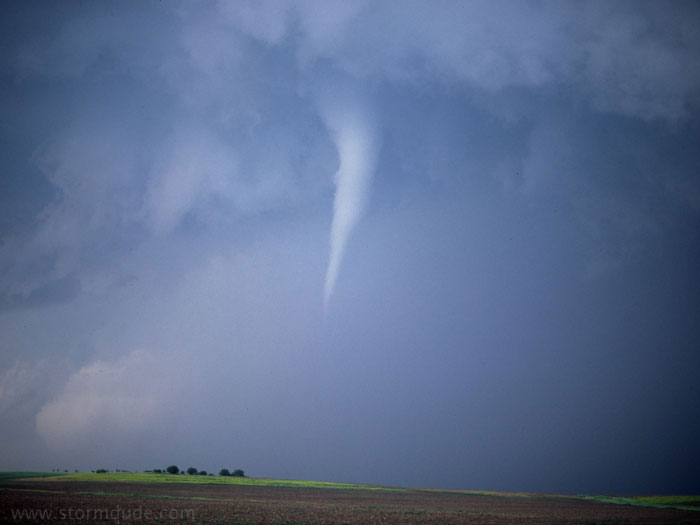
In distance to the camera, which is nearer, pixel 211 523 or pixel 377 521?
pixel 211 523

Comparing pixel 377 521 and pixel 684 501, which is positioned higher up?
pixel 377 521

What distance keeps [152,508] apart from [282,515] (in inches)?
430

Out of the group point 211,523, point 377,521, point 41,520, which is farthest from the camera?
point 377,521

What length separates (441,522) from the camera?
3216cm

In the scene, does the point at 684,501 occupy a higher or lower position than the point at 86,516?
lower

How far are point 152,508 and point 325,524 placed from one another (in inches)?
612

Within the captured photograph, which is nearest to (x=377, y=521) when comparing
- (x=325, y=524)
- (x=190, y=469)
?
(x=325, y=524)

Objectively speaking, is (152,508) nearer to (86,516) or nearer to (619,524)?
(86,516)

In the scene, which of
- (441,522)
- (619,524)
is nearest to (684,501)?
(619,524)

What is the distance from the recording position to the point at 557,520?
37.8 meters

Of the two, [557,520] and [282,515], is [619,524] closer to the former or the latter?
[557,520]

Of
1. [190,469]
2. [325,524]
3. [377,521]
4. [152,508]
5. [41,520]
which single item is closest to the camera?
[41,520]

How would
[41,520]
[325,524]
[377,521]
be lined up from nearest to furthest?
[41,520] < [325,524] < [377,521]

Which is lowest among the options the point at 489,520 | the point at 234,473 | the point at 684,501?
the point at 234,473
